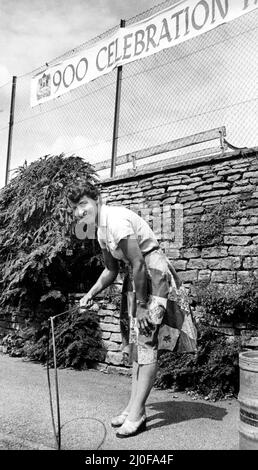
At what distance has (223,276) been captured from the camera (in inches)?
208

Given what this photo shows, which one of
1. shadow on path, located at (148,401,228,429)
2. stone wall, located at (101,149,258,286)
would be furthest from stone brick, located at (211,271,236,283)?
shadow on path, located at (148,401,228,429)

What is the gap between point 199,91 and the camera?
19.9 ft

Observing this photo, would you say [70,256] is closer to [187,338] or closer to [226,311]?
[226,311]

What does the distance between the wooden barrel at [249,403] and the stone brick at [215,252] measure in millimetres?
2520

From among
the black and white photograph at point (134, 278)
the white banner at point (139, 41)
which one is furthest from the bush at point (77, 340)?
the white banner at point (139, 41)

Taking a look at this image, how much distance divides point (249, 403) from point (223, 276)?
254 centimetres

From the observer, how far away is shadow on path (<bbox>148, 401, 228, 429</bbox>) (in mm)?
3876

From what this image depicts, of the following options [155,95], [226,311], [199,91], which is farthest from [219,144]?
[226,311]

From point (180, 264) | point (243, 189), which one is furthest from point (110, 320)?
point (243, 189)

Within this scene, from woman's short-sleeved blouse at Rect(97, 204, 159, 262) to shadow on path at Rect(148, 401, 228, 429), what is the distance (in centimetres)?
139

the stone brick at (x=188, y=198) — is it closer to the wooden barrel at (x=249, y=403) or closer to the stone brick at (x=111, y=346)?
the stone brick at (x=111, y=346)

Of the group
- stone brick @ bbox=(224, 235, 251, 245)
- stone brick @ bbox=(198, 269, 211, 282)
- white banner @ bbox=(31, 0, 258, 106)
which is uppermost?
white banner @ bbox=(31, 0, 258, 106)

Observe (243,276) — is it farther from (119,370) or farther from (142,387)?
(142,387)

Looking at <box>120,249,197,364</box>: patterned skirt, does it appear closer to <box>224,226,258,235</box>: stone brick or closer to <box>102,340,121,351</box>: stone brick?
<box>224,226,258,235</box>: stone brick
